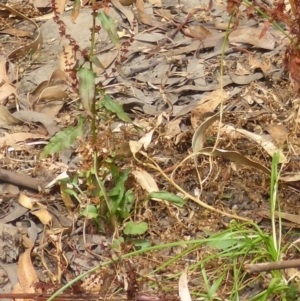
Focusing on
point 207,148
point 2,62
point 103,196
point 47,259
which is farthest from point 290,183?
point 2,62

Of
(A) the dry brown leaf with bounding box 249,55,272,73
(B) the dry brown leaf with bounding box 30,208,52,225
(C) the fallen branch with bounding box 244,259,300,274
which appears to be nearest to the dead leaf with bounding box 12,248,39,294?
(B) the dry brown leaf with bounding box 30,208,52,225

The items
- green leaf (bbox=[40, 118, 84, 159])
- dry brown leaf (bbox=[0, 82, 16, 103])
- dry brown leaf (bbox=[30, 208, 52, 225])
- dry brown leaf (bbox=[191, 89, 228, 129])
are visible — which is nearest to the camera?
green leaf (bbox=[40, 118, 84, 159])

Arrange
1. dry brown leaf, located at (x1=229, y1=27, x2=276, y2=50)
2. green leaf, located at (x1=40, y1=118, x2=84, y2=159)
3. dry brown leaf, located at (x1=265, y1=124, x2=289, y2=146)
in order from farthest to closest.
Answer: dry brown leaf, located at (x1=229, y1=27, x2=276, y2=50) < dry brown leaf, located at (x1=265, y1=124, x2=289, y2=146) < green leaf, located at (x1=40, y1=118, x2=84, y2=159)

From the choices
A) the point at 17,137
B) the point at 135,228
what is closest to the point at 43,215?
the point at 135,228

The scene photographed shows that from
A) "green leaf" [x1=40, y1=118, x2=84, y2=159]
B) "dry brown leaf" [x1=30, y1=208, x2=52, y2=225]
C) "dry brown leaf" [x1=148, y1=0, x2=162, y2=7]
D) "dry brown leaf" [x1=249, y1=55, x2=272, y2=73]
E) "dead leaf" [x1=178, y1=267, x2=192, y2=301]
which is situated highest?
"green leaf" [x1=40, y1=118, x2=84, y2=159]

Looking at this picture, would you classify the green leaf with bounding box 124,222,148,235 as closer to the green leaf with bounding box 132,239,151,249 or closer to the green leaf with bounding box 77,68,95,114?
the green leaf with bounding box 132,239,151,249

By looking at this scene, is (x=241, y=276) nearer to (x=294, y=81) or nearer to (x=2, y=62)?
(x=294, y=81)

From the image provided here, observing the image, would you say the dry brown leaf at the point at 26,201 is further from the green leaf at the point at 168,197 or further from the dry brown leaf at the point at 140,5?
the dry brown leaf at the point at 140,5
